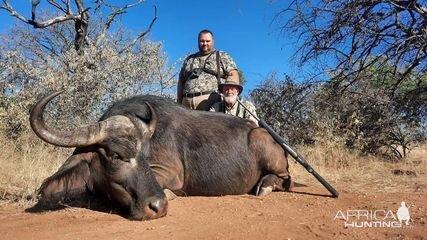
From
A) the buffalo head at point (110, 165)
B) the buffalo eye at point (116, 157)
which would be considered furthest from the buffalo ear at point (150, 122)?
the buffalo eye at point (116, 157)

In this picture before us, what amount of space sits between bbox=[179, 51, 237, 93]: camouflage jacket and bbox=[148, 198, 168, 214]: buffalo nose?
3.19 m

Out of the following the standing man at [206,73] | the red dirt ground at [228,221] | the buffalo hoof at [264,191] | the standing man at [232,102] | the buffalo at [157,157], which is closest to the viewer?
the red dirt ground at [228,221]

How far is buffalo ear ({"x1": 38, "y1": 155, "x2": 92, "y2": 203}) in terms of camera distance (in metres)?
4.04

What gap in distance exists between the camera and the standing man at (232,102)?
6066mm

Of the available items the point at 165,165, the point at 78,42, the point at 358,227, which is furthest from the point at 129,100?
the point at 78,42

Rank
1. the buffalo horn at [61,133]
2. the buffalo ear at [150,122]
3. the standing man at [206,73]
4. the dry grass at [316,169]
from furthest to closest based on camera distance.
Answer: the standing man at [206,73], the dry grass at [316,169], the buffalo ear at [150,122], the buffalo horn at [61,133]

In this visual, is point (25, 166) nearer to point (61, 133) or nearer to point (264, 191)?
point (61, 133)

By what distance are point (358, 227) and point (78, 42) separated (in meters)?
11.5

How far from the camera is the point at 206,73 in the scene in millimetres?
6676

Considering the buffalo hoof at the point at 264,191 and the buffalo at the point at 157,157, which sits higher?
the buffalo at the point at 157,157

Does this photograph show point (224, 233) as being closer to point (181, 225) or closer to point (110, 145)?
point (181, 225)

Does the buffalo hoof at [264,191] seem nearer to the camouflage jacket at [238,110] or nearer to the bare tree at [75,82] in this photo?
the camouflage jacket at [238,110]

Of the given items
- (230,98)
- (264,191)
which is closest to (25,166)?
(230,98)

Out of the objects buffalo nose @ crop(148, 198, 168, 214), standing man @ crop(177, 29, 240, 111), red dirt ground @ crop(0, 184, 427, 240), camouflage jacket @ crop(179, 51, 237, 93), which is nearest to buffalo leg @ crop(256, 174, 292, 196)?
red dirt ground @ crop(0, 184, 427, 240)
